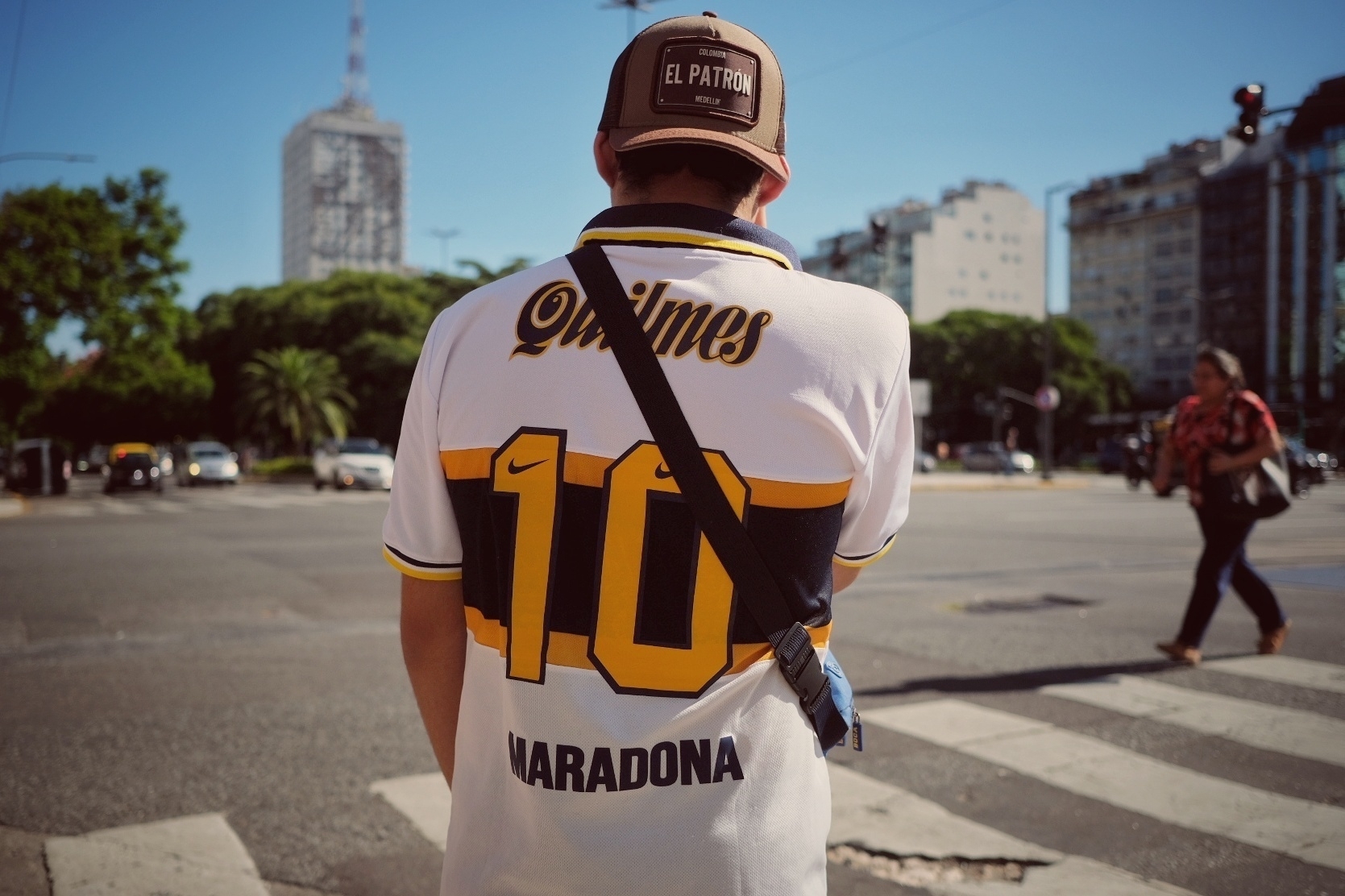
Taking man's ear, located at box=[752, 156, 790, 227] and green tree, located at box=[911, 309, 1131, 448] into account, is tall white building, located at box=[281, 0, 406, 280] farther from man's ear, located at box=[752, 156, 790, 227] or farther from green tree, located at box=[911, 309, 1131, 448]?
man's ear, located at box=[752, 156, 790, 227]

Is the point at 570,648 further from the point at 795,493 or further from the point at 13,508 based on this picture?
the point at 13,508

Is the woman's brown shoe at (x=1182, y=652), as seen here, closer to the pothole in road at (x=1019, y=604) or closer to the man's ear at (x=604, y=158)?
the pothole in road at (x=1019, y=604)

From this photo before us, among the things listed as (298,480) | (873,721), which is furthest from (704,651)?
(298,480)

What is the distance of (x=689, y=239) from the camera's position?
4.65 ft

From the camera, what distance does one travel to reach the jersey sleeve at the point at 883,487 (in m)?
1.47

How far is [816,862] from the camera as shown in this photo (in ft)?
4.67

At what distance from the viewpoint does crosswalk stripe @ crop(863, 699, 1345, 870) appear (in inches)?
147

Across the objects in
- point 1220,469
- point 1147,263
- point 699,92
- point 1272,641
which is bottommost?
point 1272,641

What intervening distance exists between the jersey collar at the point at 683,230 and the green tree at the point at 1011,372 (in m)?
79.3

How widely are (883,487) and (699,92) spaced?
1.98 ft

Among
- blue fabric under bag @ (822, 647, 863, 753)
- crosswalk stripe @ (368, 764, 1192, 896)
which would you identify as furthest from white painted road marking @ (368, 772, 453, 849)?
blue fabric under bag @ (822, 647, 863, 753)

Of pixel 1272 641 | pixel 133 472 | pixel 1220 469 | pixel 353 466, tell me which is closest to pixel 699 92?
pixel 1220 469

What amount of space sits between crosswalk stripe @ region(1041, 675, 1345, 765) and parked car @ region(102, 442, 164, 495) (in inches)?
1282

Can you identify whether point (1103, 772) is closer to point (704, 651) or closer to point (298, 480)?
point (704, 651)
